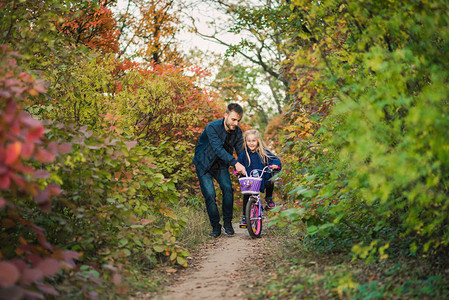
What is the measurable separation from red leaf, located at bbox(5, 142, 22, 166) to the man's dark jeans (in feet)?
13.8

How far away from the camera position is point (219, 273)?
13.8 feet

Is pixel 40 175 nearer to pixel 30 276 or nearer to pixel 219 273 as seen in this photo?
pixel 30 276

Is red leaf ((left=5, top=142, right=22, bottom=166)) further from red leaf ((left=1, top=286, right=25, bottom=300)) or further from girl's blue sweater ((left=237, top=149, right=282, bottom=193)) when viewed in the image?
girl's blue sweater ((left=237, top=149, right=282, bottom=193))

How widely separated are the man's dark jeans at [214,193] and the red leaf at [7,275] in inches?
161

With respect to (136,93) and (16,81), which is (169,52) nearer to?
(136,93)

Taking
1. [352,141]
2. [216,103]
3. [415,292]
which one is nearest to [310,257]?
[415,292]

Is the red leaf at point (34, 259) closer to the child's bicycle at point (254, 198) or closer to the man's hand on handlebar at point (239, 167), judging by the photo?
the man's hand on handlebar at point (239, 167)

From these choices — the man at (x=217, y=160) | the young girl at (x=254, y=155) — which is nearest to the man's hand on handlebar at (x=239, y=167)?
the man at (x=217, y=160)

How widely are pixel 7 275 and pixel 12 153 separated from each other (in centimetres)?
59

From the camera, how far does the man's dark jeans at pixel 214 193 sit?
6.03m

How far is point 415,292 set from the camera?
278 cm

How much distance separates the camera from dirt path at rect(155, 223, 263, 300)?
3.48 metres

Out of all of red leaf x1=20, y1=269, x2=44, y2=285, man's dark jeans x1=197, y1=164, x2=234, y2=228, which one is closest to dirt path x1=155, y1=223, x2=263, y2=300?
man's dark jeans x1=197, y1=164, x2=234, y2=228

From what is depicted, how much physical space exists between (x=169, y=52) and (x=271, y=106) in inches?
521
